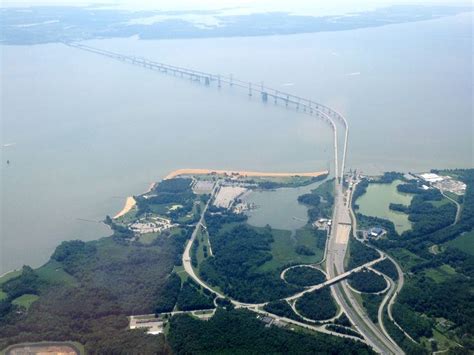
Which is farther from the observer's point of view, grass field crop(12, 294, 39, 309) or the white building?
the white building

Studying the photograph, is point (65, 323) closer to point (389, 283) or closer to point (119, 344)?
point (119, 344)

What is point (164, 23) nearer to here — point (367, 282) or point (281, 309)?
point (367, 282)

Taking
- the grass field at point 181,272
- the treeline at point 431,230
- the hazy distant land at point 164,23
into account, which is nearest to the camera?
the grass field at point 181,272

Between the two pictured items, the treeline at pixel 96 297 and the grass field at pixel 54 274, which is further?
the grass field at pixel 54 274

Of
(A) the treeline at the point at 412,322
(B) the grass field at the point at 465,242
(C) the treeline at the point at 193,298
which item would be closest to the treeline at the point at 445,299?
(A) the treeline at the point at 412,322

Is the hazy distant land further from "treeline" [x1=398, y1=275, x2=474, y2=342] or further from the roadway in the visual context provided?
"treeline" [x1=398, y1=275, x2=474, y2=342]

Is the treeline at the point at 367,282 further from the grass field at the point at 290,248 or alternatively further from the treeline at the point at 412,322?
the grass field at the point at 290,248

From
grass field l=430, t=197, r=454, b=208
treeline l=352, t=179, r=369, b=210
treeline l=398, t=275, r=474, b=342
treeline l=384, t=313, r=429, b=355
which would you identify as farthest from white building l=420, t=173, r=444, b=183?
treeline l=384, t=313, r=429, b=355
